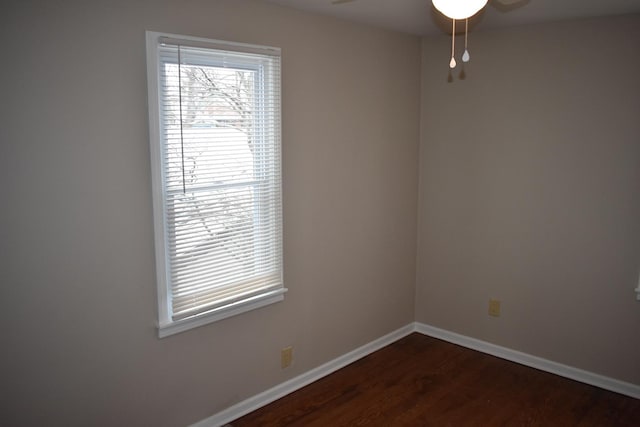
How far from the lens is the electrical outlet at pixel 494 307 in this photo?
371cm

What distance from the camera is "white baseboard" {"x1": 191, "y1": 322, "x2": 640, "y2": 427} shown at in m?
2.92

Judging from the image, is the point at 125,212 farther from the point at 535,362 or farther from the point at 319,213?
the point at 535,362

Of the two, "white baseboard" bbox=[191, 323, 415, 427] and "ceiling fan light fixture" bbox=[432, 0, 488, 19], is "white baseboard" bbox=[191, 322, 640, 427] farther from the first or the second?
"ceiling fan light fixture" bbox=[432, 0, 488, 19]

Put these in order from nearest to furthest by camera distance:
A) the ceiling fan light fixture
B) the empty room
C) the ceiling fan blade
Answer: the ceiling fan light fixture < the empty room < the ceiling fan blade

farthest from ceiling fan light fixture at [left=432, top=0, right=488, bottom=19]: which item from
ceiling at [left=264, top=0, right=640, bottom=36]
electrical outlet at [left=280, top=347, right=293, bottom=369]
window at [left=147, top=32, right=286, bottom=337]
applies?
electrical outlet at [left=280, top=347, right=293, bottom=369]

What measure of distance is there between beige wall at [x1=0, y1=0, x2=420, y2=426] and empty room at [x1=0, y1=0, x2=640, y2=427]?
11 mm

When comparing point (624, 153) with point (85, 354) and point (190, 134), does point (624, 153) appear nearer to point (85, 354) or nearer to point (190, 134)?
point (190, 134)

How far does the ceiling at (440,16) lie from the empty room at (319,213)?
3 cm

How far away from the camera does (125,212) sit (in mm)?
2305

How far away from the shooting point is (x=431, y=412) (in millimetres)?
3006

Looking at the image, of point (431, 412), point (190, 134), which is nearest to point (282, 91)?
point (190, 134)

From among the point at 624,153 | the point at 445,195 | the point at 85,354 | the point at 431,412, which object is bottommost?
the point at 431,412

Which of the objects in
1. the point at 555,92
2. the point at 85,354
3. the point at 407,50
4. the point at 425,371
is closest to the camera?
the point at 85,354

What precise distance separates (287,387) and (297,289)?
24.7 inches
